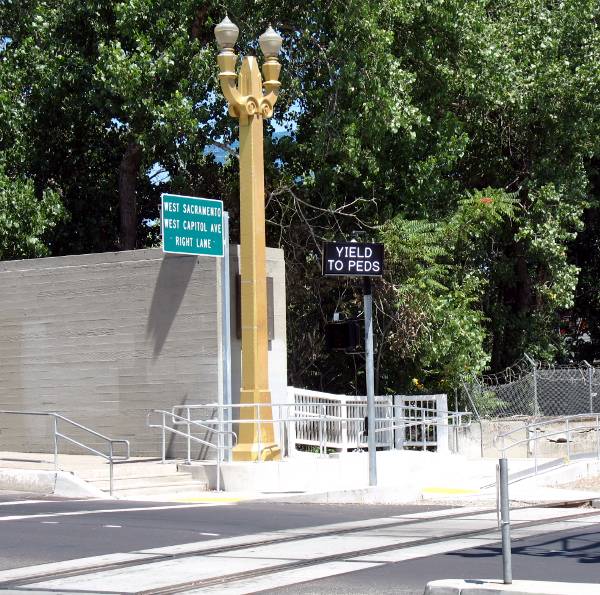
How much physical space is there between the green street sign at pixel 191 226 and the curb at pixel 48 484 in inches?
178

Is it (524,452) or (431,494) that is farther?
(524,452)

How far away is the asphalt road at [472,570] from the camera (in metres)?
10.4

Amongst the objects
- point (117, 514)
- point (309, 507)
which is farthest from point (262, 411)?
point (117, 514)

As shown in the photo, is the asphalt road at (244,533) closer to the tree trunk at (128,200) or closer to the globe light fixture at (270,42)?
the globe light fixture at (270,42)

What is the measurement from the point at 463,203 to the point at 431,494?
472 inches

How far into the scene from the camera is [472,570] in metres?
11.3

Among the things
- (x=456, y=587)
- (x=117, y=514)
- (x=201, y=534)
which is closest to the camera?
(x=456, y=587)

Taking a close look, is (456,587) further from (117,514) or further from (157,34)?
(157,34)

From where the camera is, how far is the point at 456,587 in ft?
30.4

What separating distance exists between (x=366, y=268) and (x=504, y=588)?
36.8 feet

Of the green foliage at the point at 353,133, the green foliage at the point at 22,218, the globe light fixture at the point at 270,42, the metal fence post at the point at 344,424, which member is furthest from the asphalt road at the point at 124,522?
the green foliage at the point at 353,133

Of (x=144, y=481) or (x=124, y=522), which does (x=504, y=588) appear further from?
(x=144, y=481)

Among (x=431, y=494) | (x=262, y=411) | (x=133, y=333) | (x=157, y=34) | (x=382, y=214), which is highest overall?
(x=157, y=34)

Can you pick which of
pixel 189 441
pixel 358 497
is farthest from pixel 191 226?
pixel 358 497
